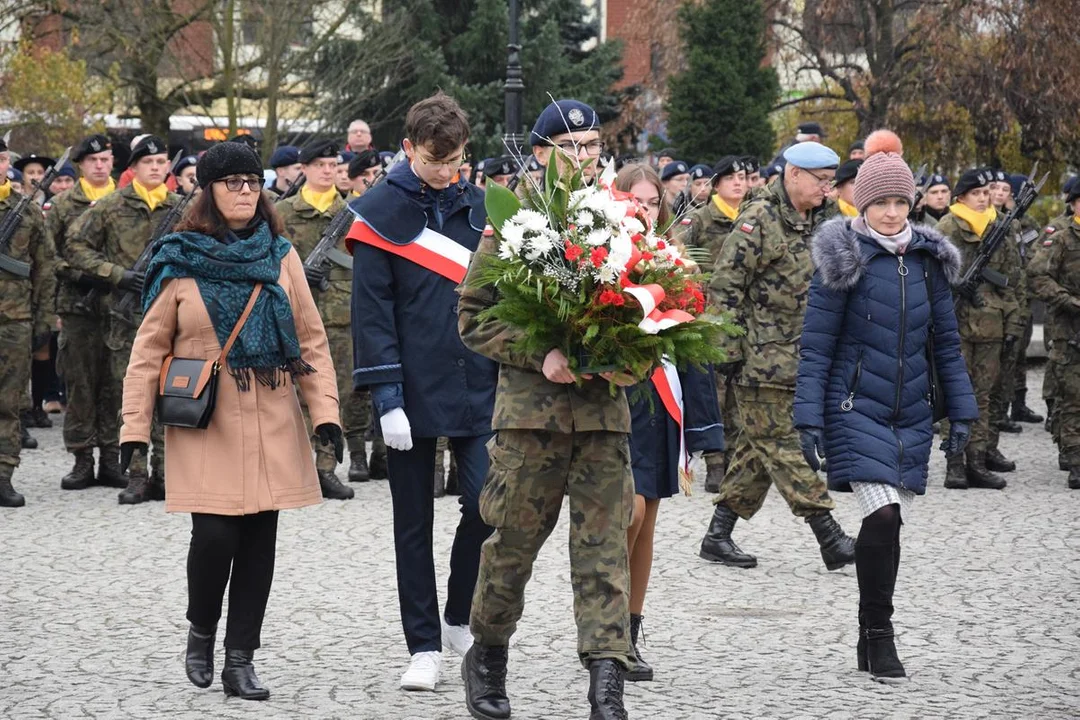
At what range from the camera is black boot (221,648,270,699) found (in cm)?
634

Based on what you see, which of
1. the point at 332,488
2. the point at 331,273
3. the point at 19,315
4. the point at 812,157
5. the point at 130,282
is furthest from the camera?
the point at 331,273

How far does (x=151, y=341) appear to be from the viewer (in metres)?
6.41

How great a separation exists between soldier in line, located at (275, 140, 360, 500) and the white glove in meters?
6.12

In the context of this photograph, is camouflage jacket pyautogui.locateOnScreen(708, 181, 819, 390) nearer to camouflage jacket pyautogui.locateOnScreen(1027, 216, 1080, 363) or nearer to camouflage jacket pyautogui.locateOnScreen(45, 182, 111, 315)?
camouflage jacket pyautogui.locateOnScreen(1027, 216, 1080, 363)

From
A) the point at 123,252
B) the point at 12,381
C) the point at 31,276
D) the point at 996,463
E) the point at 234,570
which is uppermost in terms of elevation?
the point at 123,252

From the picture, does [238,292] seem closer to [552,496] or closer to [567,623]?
[552,496]

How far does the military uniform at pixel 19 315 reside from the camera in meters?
11.5

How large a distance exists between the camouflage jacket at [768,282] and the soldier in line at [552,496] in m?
2.98

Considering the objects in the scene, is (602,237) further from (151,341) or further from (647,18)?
(647,18)

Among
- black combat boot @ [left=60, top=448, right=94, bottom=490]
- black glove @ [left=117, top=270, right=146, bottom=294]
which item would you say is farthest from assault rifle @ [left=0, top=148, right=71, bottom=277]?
black combat boot @ [left=60, top=448, right=94, bottom=490]

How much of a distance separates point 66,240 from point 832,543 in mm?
5633

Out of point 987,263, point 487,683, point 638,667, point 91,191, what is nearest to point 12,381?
point 91,191

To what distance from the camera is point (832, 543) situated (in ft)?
29.1

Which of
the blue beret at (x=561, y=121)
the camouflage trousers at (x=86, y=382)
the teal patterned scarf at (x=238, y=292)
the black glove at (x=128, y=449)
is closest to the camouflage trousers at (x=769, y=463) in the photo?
the blue beret at (x=561, y=121)
